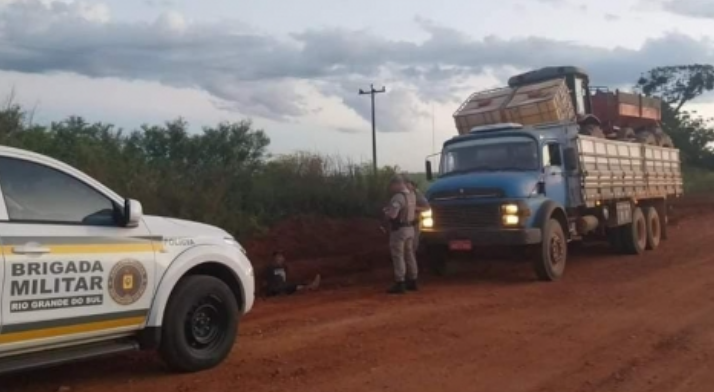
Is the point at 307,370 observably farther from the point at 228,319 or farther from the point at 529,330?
the point at 529,330

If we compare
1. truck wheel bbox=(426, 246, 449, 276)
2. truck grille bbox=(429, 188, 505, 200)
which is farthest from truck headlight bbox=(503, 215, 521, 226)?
truck wheel bbox=(426, 246, 449, 276)

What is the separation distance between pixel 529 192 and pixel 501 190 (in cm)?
50

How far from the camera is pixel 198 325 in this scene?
7.31 metres

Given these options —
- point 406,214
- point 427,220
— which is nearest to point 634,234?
point 427,220

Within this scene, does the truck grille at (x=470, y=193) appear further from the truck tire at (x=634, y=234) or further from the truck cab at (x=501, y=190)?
the truck tire at (x=634, y=234)

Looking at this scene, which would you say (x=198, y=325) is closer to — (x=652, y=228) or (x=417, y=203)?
(x=417, y=203)

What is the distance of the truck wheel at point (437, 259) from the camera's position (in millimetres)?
14406

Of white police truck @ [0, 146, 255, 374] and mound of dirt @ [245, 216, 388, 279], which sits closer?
white police truck @ [0, 146, 255, 374]

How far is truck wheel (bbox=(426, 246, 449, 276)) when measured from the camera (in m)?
14.4

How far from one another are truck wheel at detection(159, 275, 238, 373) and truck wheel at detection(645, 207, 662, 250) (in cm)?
1333

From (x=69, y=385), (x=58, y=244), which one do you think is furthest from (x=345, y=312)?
(x=58, y=244)

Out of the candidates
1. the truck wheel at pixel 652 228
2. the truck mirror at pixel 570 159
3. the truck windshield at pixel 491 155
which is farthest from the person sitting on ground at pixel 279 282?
the truck wheel at pixel 652 228

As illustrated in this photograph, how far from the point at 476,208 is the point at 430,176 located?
2.27 metres

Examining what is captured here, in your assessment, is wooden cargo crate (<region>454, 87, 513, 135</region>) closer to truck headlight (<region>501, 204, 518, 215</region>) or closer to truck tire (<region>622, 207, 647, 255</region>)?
truck tire (<region>622, 207, 647, 255</region>)
